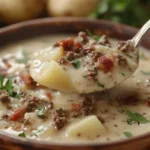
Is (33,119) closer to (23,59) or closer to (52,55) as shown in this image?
(52,55)

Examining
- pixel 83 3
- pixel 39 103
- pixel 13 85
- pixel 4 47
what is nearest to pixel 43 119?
pixel 39 103

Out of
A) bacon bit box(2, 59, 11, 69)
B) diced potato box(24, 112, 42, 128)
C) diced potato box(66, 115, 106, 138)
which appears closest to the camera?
diced potato box(66, 115, 106, 138)

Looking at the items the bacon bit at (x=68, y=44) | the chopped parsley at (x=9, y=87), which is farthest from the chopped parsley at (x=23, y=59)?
the bacon bit at (x=68, y=44)

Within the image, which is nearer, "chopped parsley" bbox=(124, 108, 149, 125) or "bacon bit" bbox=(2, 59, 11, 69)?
"chopped parsley" bbox=(124, 108, 149, 125)

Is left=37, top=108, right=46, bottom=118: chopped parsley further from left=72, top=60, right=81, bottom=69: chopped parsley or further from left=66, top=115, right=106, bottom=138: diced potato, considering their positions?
left=72, top=60, right=81, bottom=69: chopped parsley

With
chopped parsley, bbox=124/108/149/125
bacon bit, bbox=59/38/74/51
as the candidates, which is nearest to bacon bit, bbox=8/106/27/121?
bacon bit, bbox=59/38/74/51

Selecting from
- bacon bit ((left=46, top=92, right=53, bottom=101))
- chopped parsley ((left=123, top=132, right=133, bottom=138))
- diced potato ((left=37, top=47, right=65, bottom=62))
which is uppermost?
diced potato ((left=37, top=47, right=65, bottom=62))

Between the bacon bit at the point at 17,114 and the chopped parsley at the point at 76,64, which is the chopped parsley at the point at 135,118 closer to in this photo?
the chopped parsley at the point at 76,64
